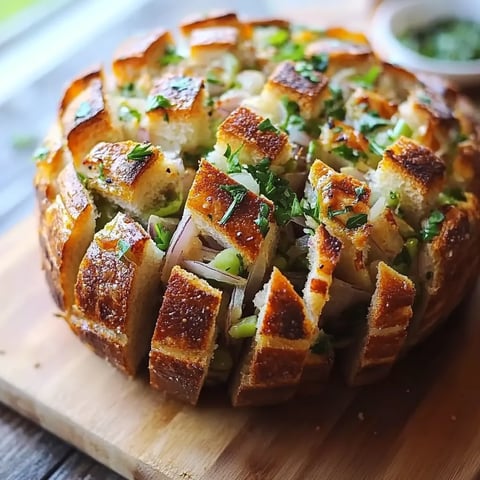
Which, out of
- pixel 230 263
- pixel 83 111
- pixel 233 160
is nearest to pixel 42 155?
pixel 83 111

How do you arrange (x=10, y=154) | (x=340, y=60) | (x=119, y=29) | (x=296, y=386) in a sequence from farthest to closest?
(x=119, y=29) < (x=10, y=154) < (x=340, y=60) < (x=296, y=386)

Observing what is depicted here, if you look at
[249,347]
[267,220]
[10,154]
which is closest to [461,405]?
[249,347]

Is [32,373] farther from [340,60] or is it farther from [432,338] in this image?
[340,60]

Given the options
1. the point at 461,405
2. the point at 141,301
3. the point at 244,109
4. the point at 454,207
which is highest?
the point at 244,109

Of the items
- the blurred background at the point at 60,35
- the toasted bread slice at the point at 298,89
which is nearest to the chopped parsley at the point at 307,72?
the toasted bread slice at the point at 298,89

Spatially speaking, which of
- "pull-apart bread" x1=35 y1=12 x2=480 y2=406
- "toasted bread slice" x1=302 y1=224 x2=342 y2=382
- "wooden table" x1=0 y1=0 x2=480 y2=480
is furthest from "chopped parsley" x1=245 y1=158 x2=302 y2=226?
"wooden table" x1=0 y1=0 x2=480 y2=480

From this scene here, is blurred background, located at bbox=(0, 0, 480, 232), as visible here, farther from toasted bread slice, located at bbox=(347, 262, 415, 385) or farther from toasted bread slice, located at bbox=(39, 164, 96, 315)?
toasted bread slice, located at bbox=(347, 262, 415, 385)

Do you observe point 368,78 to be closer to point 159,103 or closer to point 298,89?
point 298,89
